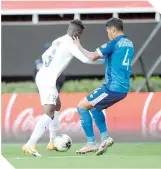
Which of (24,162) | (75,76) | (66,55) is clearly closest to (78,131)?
(66,55)

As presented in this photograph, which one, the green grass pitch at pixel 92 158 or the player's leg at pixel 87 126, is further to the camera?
the player's leg at pixel 87 126

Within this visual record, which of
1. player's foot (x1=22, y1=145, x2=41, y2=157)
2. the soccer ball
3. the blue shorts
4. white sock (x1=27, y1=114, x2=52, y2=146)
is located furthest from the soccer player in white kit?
the blue shorts

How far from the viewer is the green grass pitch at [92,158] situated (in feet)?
38.0

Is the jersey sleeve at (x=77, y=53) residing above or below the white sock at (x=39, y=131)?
above

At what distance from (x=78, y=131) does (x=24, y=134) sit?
1.04 meters

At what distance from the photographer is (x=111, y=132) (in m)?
16.9

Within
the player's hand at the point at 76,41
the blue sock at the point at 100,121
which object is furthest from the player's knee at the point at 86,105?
the player's hand at the point at 76,41

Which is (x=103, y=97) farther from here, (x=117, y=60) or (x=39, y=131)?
(x=39, y=131)

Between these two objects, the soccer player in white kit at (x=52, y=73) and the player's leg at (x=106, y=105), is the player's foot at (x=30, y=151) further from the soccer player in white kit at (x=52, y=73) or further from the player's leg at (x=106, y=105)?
the player's leg at (x=106, y=105)

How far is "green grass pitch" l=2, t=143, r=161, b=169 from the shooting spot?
11.6 metres

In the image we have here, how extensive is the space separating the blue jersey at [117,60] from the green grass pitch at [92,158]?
3.48 feet

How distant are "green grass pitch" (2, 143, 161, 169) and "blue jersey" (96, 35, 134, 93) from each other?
106 centimetres

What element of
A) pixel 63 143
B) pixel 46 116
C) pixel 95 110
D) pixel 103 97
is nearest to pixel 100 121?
pixel 95 110

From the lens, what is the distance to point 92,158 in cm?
1247
